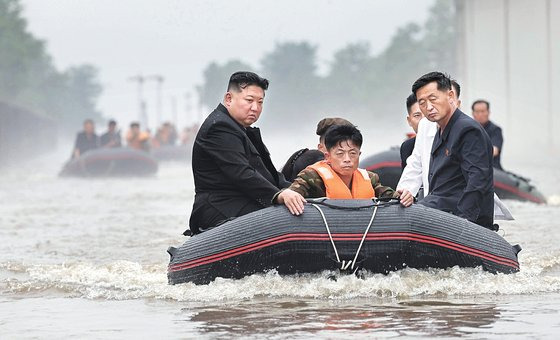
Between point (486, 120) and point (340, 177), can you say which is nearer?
point (340, 177)

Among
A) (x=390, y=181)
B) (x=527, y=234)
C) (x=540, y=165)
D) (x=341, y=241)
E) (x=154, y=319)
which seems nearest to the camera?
(x=154, y=319)

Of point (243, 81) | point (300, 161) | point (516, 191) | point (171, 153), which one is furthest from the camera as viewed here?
point (171, 153)

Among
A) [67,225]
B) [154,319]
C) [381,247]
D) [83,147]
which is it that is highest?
[83,147]

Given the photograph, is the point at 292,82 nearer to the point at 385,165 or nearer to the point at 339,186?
the point at 385,165

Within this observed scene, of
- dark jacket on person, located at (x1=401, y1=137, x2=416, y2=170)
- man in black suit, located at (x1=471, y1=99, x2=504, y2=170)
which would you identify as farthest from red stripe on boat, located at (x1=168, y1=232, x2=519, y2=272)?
man in black suit, located at (x1=471, y1=99, x2=504, y2=170)

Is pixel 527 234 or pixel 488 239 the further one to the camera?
pixel 527 234

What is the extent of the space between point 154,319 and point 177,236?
6.82 metres

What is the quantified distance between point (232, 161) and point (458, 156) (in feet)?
4.91

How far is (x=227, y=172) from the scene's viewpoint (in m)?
8.20

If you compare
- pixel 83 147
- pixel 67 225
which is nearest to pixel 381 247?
pixel 67 225

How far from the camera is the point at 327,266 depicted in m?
7.75

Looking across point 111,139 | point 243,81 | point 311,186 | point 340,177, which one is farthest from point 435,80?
point 111,139

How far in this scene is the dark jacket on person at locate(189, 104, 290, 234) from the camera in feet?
26.9

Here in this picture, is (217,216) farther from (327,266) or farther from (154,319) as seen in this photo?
(154,319)
